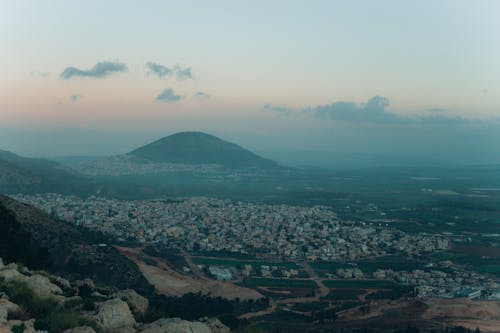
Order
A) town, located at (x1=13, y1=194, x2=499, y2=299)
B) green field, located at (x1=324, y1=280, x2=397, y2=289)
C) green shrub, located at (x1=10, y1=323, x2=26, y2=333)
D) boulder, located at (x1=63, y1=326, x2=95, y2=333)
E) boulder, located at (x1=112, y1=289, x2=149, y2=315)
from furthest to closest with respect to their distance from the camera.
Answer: town, located at (x1=13, y1=194, x2=499, y2=299)
green field, located at (x1=324, y1=280, x2=397, y2=289)
boulder, located at (x1=112, y1=289, x2=149, y2=315)
boulder, located at (x1=63, y1=326, x2=95, y2=333)
green shrub, located at (x1=10, y1=323, x2=26, y2=333)

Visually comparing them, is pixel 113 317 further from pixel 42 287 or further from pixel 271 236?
pixel 271 236

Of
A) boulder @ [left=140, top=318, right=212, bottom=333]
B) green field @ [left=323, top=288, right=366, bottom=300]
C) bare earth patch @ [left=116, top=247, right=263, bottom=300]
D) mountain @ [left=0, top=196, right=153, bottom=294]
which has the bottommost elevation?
green field @ [left=323, top=288, right=366, bottom=300]

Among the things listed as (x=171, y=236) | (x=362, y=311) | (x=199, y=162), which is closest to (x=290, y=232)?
(x=171, y=236)

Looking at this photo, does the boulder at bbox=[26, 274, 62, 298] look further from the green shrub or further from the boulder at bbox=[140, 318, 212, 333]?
the boulder at bbox=[140, 318, 212, 333]

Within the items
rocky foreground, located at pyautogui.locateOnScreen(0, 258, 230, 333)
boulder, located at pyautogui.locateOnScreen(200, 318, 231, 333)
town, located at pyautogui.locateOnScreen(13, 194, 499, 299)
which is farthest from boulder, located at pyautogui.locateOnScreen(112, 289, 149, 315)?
town, located at pyautogui.locateOnScreen(13, 194, 499, 299)

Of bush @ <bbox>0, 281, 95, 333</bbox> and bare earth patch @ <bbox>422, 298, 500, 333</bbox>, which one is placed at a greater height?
bush @ <bbox>0, 281, 95, 333</bbox>

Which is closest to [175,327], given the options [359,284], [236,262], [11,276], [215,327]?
[215,327]

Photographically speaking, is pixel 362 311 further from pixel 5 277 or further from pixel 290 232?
pixel 290 232

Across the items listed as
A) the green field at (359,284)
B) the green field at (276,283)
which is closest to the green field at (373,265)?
the green field at (359,284)
